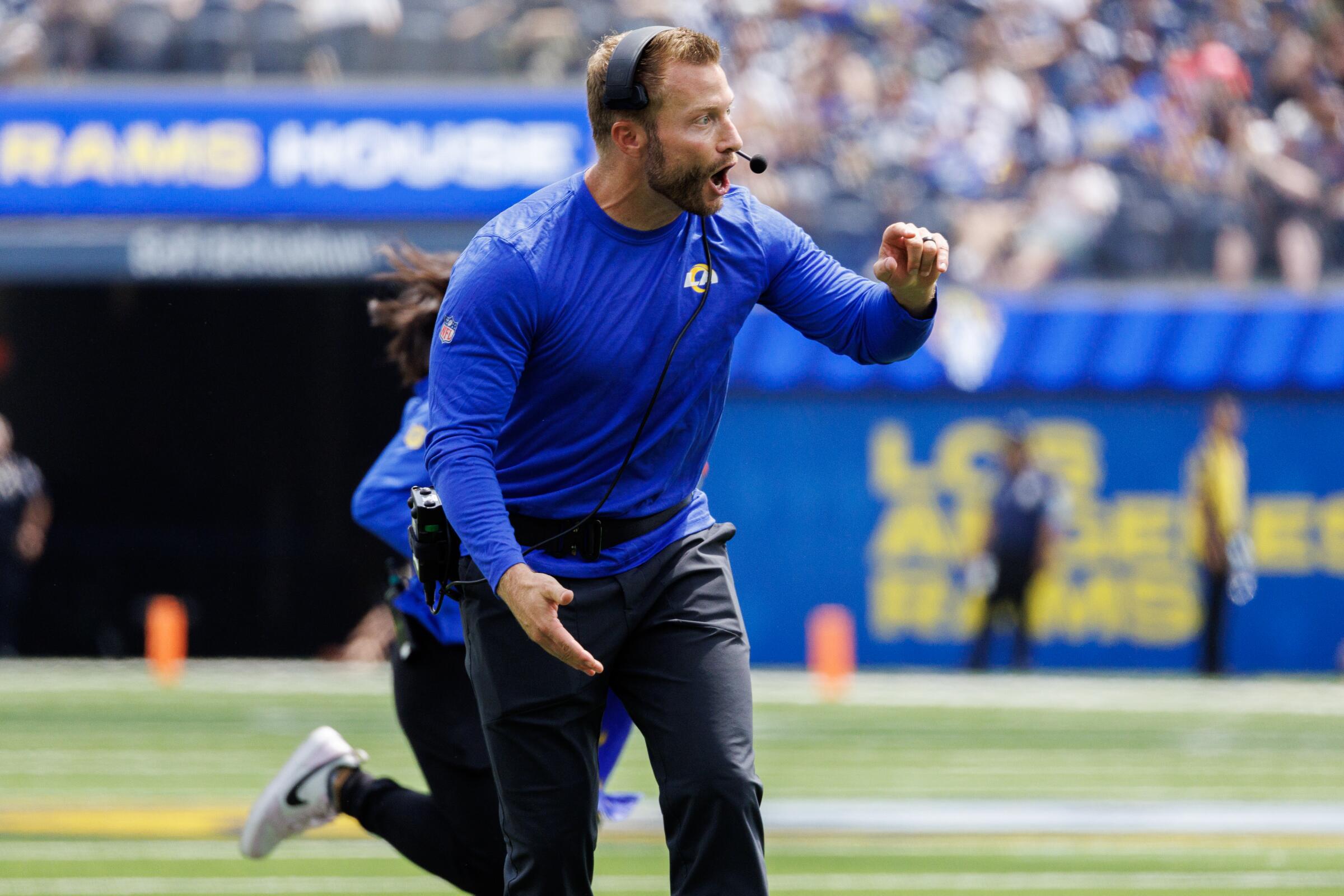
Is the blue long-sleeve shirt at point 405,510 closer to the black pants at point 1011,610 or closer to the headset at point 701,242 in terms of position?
the headset at point 701,242

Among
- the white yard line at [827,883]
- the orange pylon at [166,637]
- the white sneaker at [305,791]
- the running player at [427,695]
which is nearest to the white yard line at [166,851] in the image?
the white yard line at [827,883]

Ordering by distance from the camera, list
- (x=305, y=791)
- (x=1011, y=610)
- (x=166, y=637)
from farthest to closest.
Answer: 1. (x=1011, y=610)
2. (x=166, y=637)
3. (x=305, y=791)

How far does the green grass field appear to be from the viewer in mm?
7086

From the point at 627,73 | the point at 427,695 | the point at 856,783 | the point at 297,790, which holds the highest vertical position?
the point at 627,73

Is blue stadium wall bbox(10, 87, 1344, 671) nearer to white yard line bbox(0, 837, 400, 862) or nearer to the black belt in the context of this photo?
white yard line bbox(0, 837, 400, 862)

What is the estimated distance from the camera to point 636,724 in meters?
4.11

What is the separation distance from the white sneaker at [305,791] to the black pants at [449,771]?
0.62m

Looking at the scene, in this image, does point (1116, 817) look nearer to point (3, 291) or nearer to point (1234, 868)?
point (1234, 868)

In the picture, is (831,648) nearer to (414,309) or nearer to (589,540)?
(414,309)

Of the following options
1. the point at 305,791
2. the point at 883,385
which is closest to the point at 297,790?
the point at 305,791

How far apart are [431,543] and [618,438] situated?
422mm

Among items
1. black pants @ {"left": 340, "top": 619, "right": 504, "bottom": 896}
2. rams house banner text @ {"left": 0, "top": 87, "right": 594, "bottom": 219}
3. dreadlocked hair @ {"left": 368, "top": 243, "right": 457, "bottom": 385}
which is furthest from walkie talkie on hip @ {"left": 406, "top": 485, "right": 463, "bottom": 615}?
rams house banner text @ {"left": 0, "top": 87, "right": 594, "bottom": 219}

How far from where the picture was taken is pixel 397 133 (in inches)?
633

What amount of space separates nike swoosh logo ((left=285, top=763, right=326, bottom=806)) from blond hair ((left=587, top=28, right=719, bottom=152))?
2578 millimetres
